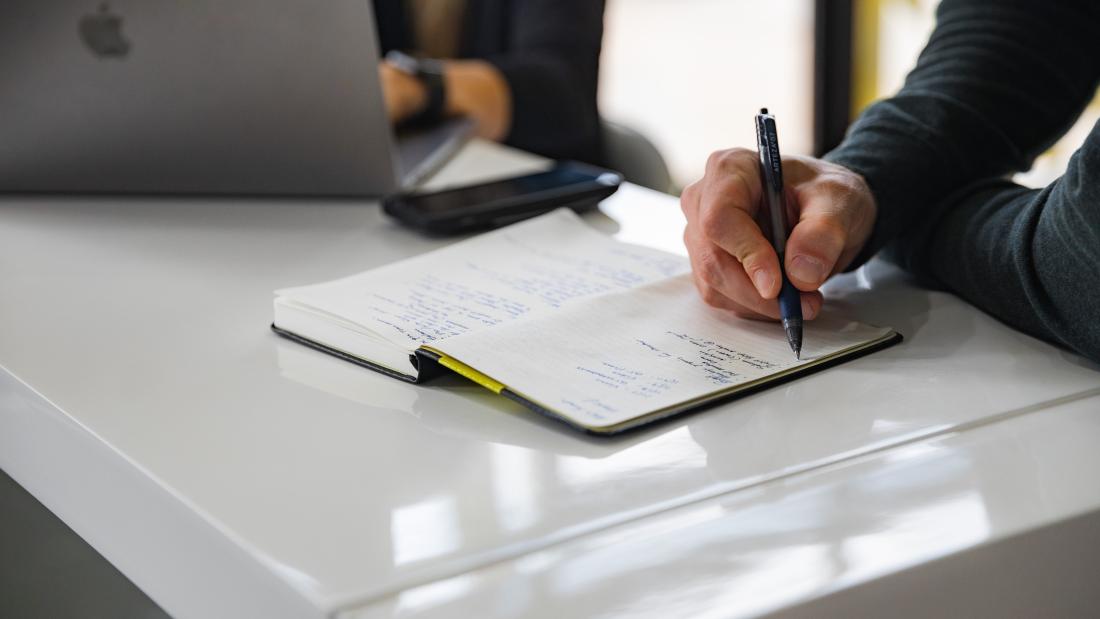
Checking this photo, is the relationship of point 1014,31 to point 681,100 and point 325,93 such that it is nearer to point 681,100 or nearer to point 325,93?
point 325,93

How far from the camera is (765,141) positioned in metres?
0.69

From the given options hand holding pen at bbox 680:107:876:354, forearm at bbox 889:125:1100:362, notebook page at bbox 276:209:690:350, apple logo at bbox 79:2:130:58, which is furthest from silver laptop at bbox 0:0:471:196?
forearm at bbox 889:125:1100:362

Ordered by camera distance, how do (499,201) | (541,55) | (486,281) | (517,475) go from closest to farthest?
1. (517,475)
2. (486,281)
3. (499,201)
4. (541,55)

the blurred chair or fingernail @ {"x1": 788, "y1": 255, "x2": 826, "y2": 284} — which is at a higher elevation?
fingernail @ {"x1": 788, "y1": 255, "x2": 826, "y2": 284}

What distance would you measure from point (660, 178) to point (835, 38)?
5.89 ft

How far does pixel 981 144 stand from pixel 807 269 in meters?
0.25

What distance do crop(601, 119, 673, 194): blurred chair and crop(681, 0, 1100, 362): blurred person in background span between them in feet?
2.22

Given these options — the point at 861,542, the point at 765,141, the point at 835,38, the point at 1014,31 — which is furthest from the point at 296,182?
the point at 835,38

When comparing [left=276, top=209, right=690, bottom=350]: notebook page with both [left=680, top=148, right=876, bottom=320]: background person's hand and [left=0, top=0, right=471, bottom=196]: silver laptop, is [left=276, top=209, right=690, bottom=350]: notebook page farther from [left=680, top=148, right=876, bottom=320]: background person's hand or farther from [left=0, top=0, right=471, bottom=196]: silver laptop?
[left=0, top=0, right=471, bottom=196]: silver laptop

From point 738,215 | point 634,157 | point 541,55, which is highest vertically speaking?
point 738,215

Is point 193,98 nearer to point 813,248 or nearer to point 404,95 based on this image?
point 404,95

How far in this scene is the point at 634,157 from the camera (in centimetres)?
169

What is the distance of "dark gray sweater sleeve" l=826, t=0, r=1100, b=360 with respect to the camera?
69 cm

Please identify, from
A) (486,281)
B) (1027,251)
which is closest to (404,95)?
(486,281)
